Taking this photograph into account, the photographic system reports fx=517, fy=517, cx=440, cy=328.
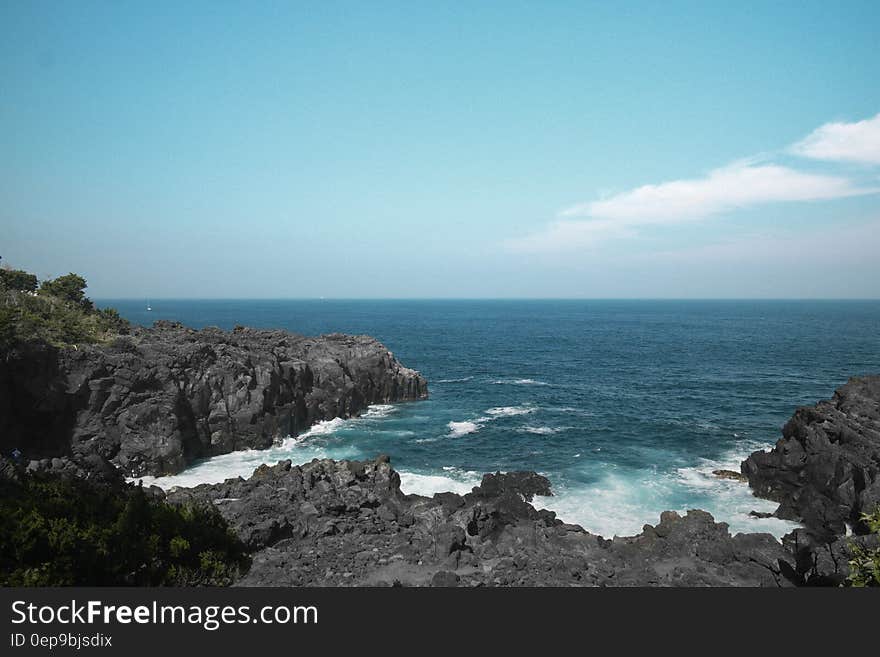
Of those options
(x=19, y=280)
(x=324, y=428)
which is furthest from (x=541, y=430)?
(x=19, y=280)

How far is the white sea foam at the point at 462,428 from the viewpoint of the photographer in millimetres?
64231

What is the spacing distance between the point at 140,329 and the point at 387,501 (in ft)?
175

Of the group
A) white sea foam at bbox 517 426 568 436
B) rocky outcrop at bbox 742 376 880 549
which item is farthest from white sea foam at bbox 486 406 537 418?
rocky outcrop at bbox 742 376 880 549

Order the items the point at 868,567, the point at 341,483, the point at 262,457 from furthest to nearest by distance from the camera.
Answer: the point at 262,457
the point at 341,483
the point at 868,567

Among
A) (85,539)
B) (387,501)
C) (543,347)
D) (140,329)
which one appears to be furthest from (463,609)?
(543,347)

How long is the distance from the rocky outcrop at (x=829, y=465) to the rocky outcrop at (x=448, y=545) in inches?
558

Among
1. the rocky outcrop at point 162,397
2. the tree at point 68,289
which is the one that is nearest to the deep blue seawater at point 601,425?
the rocky outcrop at point 162,397

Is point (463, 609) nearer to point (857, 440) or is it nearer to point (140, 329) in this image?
point (857, 440)

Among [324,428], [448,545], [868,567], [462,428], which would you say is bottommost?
[324,428]

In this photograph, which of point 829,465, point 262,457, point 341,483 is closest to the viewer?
point 341,483

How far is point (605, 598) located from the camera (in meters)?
13.2

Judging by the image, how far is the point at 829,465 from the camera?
43.3 m

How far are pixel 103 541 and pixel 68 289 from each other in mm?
73663

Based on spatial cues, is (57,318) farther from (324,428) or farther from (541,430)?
(541,430)
